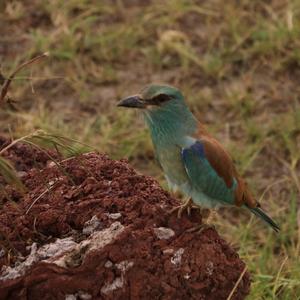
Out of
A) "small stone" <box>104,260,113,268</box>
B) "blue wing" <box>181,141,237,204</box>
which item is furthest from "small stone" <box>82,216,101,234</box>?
"blue wing" <box>181,141,237,204</box>

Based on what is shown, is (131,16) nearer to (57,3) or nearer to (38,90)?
(57,3)

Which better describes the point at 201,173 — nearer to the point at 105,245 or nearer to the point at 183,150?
the point at 183,150

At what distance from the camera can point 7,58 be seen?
6.07 m

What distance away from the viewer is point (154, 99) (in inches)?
127

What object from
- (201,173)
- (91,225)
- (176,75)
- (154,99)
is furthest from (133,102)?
(176,75)

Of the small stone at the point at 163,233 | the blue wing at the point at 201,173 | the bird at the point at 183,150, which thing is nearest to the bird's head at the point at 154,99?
the bird at the point at 183,150

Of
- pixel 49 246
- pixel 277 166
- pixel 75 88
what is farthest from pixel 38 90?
pixel 49 246

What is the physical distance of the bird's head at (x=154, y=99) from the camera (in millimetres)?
3207

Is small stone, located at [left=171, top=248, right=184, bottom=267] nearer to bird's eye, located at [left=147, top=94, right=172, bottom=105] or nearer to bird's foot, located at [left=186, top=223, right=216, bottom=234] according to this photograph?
bird's foot, located at [left=186, top=223, right=216, bottom=234]

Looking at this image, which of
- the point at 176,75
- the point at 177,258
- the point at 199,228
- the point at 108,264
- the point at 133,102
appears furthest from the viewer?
the point at 176,75

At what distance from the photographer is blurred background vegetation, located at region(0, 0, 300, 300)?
16.8 ft

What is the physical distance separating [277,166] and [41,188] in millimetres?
2215

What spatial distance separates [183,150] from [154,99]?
23 centimetres

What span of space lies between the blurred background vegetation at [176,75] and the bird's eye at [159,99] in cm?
143
